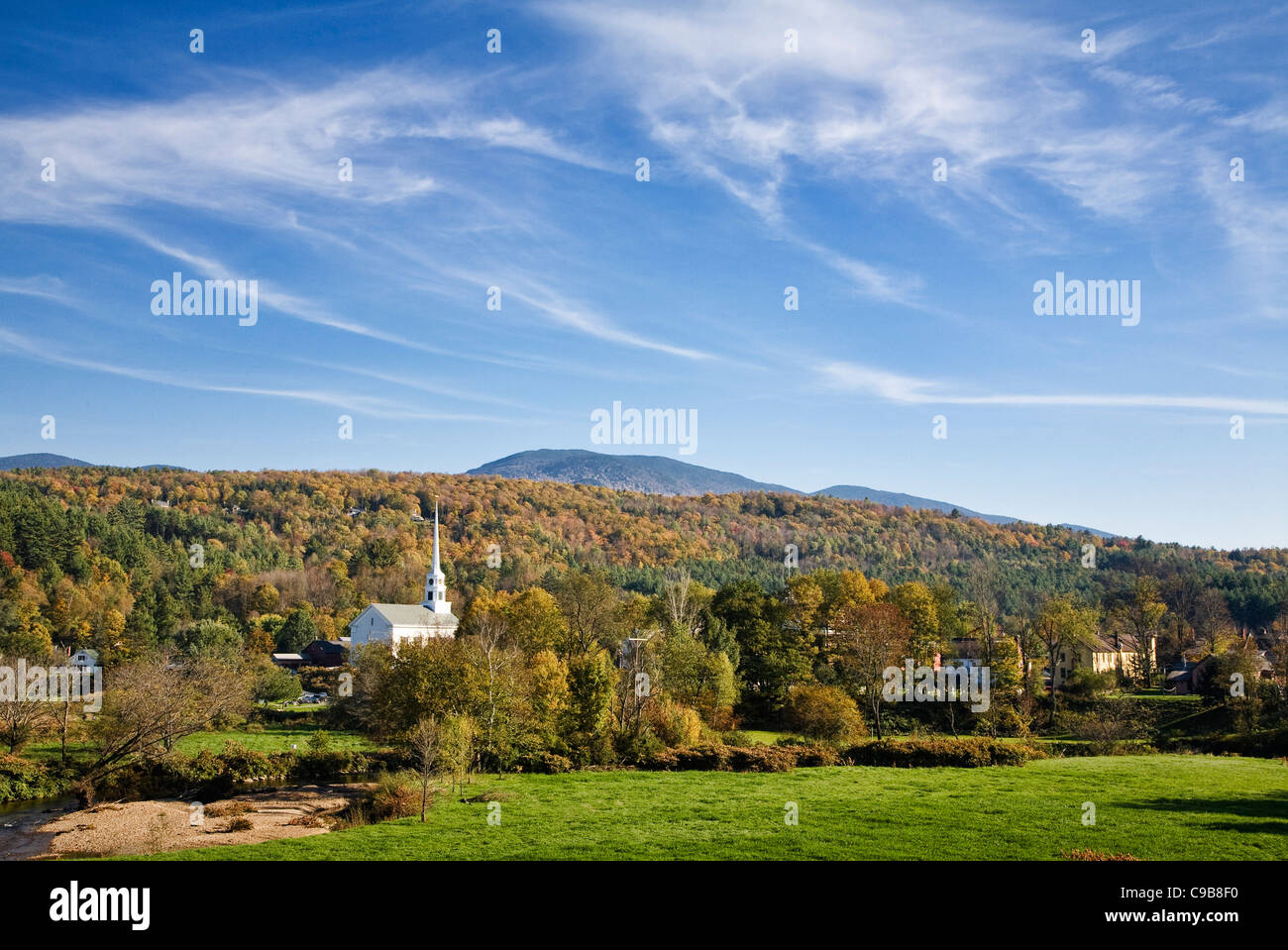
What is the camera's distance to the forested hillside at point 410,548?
90.2 metres

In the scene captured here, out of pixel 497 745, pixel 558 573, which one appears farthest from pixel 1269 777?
pixel 558 573

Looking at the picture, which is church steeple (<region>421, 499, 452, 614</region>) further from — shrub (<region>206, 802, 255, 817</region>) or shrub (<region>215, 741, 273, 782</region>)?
shrub (<region>206, 802, 255, 817</region>)

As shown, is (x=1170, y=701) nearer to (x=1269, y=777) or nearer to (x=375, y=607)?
(x=1269, y=777)

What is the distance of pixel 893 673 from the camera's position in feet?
174

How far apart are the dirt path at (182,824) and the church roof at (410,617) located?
45418 millimetres

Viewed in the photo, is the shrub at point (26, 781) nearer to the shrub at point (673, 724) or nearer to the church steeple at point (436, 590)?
the shrub at point (673, 724)

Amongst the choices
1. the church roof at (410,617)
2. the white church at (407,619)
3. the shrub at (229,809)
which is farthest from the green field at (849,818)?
the church roof at (410,617)

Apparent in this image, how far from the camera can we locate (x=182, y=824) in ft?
101

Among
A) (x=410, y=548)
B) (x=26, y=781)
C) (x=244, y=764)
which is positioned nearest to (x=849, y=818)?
(x=244, y=764)

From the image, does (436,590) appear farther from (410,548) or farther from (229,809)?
(229,809)

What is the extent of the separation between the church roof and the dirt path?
4542 centimetres

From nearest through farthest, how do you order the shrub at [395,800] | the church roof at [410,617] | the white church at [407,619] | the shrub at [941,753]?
the shrub at [395,800], the shrub at [941,753], the white church at [407,619], the church roof at [410,617]

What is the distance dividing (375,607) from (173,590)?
2596cm
